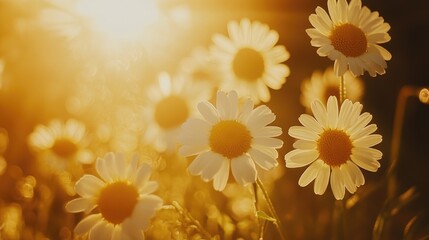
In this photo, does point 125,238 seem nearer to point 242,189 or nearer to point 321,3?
point 242,189

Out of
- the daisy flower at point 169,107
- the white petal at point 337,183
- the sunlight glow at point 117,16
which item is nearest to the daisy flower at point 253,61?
the daisy flower at point 169,107

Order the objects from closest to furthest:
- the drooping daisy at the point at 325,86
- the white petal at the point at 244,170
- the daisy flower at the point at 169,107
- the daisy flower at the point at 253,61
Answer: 1. the white petal at the point at 244,170
2. the daisy flower at the point at 253,61
3. the daisy flower at the point at 169,107
4. the drooping daisy at the point at 325,86

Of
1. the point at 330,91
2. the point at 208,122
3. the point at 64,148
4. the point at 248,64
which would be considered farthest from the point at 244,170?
the point at 330,91

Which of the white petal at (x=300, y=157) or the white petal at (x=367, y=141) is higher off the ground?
the white petal at (x=367, y=141)

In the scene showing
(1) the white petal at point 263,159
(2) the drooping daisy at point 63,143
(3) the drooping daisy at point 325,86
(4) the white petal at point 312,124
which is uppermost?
(4) the white petal at point 312,124

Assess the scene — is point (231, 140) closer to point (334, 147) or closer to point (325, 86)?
point (334, 147)

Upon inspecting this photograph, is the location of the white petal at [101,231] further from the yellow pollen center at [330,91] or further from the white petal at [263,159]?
the yellow pollen center at [330,91]

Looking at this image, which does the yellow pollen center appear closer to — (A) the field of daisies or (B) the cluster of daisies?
(A) the field of daisies

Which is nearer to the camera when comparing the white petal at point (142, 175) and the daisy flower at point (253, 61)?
the white petal at point (142, 175)
